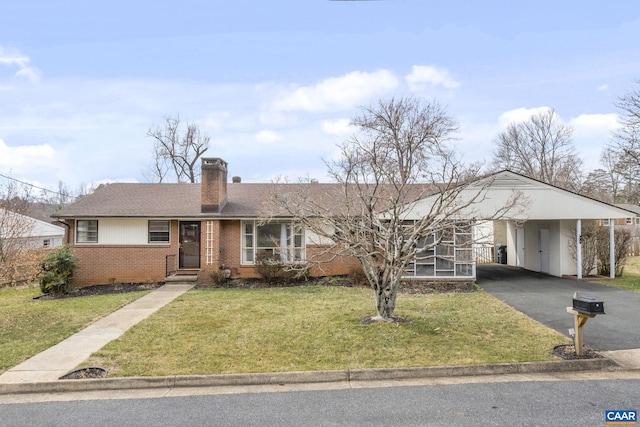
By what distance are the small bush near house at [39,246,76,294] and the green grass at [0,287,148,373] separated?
655 millimetres

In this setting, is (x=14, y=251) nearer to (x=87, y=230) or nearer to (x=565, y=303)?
(x=87, y=230)

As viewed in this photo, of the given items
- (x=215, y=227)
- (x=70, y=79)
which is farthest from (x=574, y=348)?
(x=70, y=79)

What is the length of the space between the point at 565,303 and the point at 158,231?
1417 centimetres

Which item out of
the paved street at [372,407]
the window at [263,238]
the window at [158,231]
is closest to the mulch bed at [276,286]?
the window at [263,238]

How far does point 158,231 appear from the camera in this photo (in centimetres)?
1551

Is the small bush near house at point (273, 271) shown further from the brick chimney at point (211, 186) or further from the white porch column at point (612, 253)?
the white porch column at point (612, 253)

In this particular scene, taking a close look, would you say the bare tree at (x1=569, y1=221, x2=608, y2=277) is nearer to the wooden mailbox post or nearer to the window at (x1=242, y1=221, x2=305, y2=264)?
the window at (x1=242, y1=221, x2=305, y2=264)

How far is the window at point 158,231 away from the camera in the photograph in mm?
15492

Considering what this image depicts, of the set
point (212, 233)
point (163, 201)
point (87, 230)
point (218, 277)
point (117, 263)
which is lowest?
point (218, 277)

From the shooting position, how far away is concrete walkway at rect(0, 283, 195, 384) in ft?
18.0

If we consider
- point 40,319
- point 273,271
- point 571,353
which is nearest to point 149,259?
point 273,271

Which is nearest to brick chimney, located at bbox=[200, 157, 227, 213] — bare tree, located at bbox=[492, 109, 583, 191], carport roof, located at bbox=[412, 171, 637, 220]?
carport roof, located at bbox=[412, 171, 637, 220]

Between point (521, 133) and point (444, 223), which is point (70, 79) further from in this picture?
point (521, 133)

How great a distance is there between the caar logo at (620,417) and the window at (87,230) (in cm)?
1646
